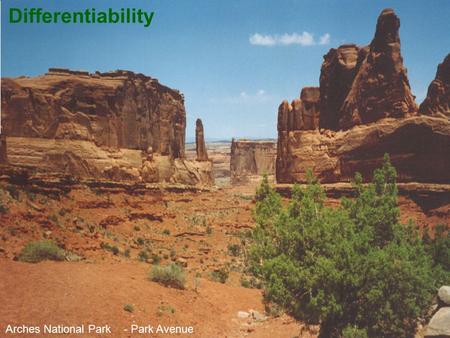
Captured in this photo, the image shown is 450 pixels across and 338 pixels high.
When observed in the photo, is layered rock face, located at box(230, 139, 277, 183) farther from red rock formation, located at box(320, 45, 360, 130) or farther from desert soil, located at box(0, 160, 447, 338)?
desert soil, located at box(0, 160, 447, 338)

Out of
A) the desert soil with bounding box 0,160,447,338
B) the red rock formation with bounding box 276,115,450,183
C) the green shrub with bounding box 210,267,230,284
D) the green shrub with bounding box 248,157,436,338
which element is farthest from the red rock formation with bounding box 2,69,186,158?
the green shrub with bounding box 248,157,436,338

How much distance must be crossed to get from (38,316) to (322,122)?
127 feet

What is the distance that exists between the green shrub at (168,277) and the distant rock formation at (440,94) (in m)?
26.5

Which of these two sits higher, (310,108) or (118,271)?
(310,108)

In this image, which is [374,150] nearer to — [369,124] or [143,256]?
[369,124]

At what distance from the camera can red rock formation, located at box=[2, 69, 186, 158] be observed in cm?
4619

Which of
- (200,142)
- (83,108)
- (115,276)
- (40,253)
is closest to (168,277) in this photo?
(115,276)

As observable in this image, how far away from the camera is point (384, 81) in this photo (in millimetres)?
40344

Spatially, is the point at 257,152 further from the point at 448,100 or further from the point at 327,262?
the point at 327,262

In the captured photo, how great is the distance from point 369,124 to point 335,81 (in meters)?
7.88

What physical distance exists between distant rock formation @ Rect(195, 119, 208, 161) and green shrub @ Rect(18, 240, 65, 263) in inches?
2482

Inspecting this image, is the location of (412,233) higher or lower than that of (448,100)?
lower

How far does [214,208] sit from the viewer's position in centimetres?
5744

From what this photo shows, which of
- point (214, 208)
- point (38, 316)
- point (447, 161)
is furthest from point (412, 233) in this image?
point (214, 208)
